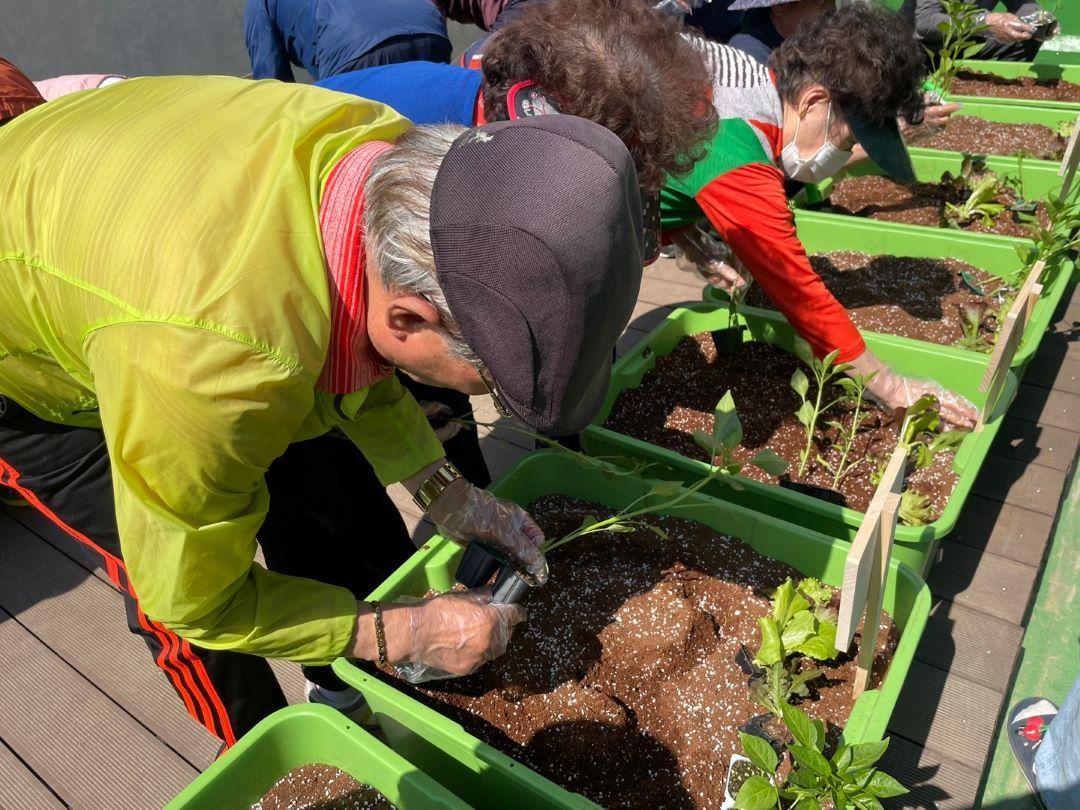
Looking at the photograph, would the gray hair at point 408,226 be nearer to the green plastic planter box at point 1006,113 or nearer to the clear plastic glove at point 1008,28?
the green plastic planter box at point 1006,113

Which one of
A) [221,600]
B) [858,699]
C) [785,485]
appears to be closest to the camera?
[221,600]

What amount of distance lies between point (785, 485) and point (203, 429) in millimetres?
1331

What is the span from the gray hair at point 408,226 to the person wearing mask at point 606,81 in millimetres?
374

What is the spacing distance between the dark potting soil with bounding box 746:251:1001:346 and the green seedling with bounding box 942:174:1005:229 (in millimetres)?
386

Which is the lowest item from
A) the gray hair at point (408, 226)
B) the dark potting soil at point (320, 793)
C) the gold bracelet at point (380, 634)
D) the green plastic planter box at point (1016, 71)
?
the dark potting soil at point (320, 793)

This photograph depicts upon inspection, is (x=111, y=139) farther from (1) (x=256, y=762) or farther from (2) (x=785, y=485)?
(2) (x=785, y=485)

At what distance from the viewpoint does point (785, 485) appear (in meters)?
1.67

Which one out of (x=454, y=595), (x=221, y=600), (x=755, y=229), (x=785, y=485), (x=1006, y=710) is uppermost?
(x=755, y=229)

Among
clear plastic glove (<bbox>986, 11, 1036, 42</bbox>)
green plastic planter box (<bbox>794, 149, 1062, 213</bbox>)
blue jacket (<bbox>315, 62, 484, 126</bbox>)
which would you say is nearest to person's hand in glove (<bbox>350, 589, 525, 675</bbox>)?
blue jacket (<bbox>315, 62, 484, 126</bbox>)

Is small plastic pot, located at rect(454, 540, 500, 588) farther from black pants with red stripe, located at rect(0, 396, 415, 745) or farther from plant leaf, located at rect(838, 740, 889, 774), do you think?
plant leaf, located at rect(838, 740, 889, 774)

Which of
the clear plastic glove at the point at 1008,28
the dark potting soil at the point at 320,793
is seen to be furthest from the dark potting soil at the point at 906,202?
the dark potting soil at the point at 320,793

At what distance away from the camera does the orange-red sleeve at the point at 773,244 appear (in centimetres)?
143

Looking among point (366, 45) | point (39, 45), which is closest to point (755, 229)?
point (366, 45)

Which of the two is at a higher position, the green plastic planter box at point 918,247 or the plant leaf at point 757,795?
the green plastic planter box at point 918,247
